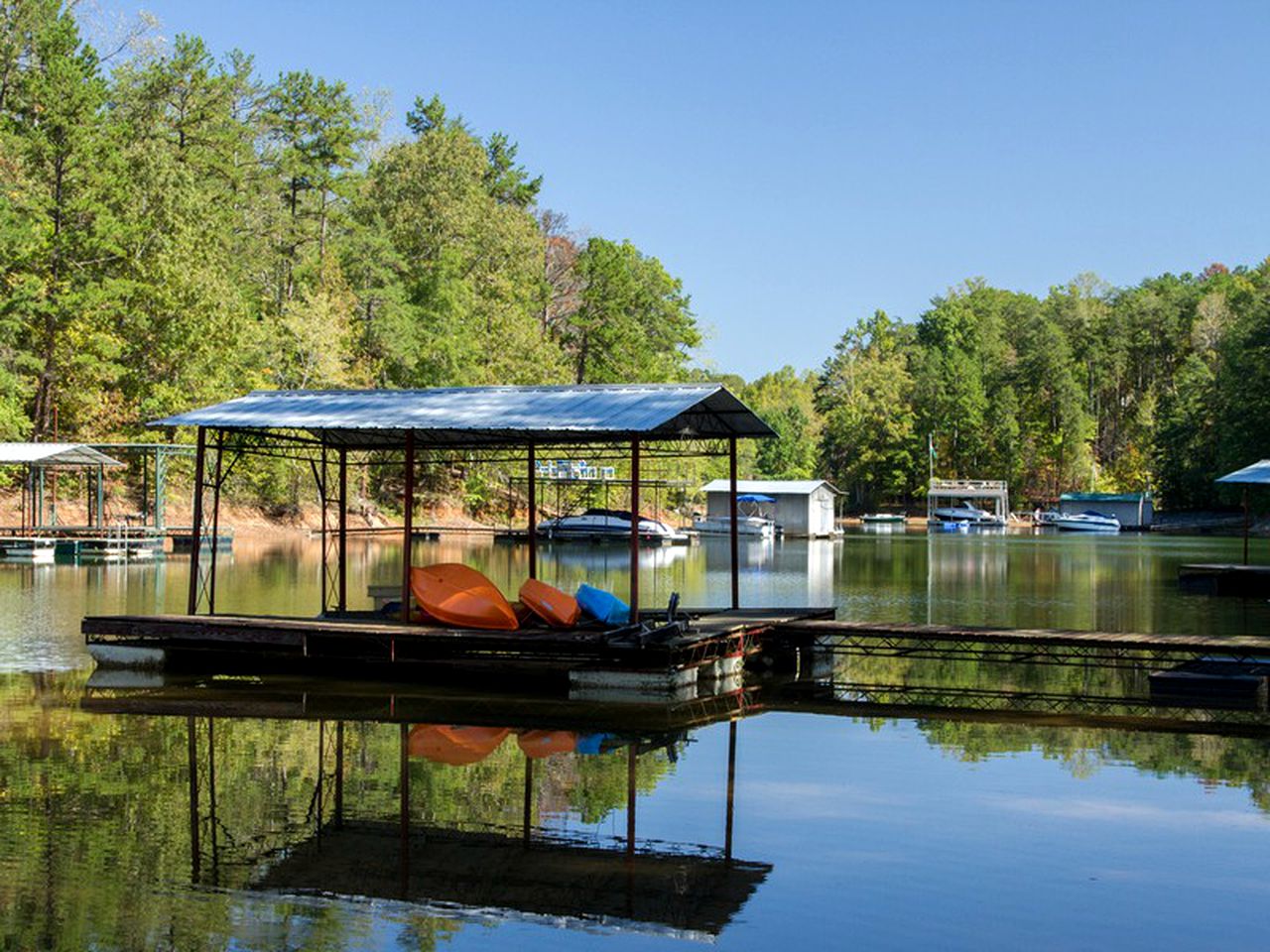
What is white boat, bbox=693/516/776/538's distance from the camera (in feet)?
239

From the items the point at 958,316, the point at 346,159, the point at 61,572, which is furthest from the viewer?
the point at 958,316

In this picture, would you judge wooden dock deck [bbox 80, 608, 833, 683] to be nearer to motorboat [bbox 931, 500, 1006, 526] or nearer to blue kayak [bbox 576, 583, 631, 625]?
blue kayak [bbox 576, 583, 631, 625]

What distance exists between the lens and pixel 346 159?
72625mm

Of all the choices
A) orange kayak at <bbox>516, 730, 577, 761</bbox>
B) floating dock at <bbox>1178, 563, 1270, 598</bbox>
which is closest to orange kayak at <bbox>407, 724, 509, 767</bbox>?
orange kayak at <bbox>516, 730, 577, 761</bbox>

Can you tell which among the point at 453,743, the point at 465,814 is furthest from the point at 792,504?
the point at 465,814

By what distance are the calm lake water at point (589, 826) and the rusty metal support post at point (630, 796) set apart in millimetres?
56

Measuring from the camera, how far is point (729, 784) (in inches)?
524

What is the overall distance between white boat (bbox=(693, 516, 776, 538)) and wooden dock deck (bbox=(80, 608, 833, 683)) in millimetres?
51230

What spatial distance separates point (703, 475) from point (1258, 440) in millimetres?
32231

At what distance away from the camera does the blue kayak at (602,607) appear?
1966cm

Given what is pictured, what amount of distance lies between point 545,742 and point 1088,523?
282 ft

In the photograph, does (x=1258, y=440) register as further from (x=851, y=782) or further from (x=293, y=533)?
(x=851, y=782)

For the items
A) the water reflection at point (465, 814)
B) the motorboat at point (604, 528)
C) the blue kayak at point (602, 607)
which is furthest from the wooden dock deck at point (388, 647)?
the motorboat at point (604, 528)

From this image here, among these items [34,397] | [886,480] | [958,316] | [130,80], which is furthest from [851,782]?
[958,316]
